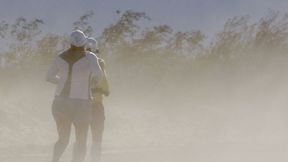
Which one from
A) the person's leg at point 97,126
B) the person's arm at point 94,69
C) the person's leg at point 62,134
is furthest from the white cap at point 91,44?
the person's leg at point 62,134

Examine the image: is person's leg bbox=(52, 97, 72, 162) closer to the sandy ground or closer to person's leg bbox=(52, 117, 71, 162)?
person's leg bbox=(52, 117, 71, 162)

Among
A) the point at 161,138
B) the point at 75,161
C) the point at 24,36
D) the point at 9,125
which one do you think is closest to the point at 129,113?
the point at 161,138

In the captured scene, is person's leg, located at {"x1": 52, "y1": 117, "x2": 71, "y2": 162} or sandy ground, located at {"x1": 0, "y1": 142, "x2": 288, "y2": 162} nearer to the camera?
person's leg, located at {"x1": 52, "y1": 117, "x2": 71, "y2": 162}

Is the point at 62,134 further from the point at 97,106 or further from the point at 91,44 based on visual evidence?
the point at 91,44

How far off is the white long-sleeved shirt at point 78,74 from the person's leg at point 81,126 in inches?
5.0

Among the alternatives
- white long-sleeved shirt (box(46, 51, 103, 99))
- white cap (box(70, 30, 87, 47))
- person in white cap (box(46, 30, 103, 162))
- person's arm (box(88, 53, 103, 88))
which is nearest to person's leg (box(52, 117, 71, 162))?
person in white cap (box(46, 30, 103, 162))

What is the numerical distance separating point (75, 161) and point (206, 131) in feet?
46.3

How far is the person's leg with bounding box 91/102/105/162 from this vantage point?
892 cm

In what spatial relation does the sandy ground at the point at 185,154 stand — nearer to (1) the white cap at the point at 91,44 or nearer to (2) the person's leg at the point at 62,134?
(1) the white cap at the point at 91,44

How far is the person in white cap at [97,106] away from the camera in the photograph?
873 centimetres

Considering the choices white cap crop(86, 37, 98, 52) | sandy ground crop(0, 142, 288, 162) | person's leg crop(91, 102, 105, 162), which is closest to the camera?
white cap crop(86, 37, 98, 52)

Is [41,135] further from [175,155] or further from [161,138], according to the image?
[175,155]

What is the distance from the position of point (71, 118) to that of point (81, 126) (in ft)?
0.48

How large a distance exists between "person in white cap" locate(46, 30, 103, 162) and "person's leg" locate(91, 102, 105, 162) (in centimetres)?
107
